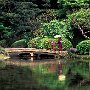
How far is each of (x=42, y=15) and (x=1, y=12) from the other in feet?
13.0

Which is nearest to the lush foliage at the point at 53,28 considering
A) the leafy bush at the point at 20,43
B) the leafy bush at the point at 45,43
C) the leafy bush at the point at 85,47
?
the leafy bush at the point at 45,43

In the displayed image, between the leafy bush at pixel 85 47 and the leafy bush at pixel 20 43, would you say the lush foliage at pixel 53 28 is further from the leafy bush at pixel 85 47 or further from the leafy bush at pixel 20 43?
the leafy bush at pixel 85 47

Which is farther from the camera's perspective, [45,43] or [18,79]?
[45,43]

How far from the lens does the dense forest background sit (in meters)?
33.3

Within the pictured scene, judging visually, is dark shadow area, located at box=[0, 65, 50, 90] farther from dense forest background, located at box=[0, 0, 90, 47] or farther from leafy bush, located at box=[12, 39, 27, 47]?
dense forest background, located at box=[0, 0, 90, 47]

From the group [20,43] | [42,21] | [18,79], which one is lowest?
[20,43]

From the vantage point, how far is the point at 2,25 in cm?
3597

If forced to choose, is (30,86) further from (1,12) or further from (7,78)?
(1,12)

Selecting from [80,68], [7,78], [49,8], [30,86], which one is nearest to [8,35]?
[49,8]

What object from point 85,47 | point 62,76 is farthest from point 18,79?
point 85,47

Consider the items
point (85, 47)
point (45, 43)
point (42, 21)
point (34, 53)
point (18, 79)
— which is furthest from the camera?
point (42, 21)

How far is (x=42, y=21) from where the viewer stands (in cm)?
3597

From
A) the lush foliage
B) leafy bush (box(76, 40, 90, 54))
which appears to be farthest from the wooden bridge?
the lush foliage

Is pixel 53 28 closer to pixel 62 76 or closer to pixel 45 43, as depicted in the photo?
pixel 45 43
